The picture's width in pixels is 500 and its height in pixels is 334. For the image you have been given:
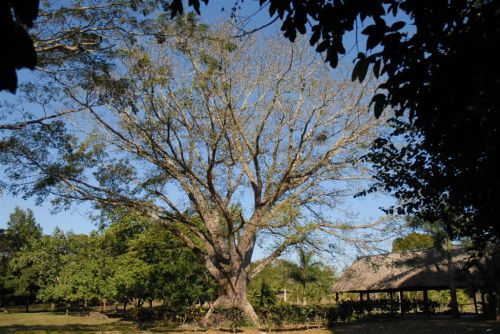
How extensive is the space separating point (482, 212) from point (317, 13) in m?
5.85

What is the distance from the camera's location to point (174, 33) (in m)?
14.7

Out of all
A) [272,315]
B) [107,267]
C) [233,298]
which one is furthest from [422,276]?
[107,267]

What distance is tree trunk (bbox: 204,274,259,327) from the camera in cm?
1942

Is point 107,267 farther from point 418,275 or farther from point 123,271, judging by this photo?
point 418,275

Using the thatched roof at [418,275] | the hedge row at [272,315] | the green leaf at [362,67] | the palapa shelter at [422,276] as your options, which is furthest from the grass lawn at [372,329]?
the green leaf at [362,67]

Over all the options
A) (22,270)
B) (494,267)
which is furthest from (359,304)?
(22,270)

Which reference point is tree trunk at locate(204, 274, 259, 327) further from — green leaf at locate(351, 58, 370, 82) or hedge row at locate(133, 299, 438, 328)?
green leaf at locate(351, 58, 370, 82)

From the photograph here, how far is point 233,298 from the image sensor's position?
64.4 ft

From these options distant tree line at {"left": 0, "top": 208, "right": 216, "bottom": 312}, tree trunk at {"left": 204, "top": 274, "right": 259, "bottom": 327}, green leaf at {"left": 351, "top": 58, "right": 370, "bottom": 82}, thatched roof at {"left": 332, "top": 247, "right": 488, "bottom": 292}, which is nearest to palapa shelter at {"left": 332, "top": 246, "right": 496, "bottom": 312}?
thatched roof at {"left": 332, "top": 247, "right": 488, "bottom": 292}

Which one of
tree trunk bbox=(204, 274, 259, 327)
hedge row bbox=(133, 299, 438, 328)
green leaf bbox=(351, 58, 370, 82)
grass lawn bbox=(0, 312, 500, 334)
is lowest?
grass lawn bbox=(0, 312, 500, 334)

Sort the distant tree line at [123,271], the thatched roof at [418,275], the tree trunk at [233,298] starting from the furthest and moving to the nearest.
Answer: the distant tree line at [123,271], the thatched roof at [418,275], the tree trunk at [233,298]

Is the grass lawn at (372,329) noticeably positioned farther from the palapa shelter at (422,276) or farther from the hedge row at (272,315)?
the palapa shelter at (422,276)

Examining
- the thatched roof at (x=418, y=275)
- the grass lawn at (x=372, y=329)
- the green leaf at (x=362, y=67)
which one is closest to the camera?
the green leaf at (x=362, y=67)

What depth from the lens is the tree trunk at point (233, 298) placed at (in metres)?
19.4
